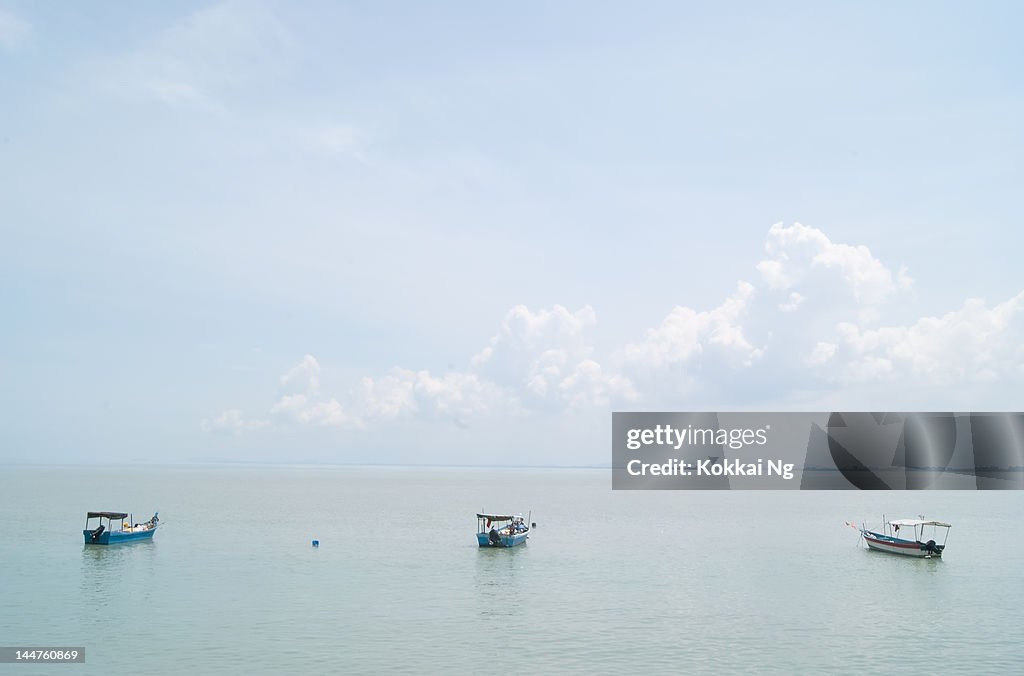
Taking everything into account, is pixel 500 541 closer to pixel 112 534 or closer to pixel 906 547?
pixel 112 534

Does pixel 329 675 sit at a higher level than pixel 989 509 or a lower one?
higher

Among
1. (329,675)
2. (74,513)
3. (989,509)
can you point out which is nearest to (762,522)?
(989,509)

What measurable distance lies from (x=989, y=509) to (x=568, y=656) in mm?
169078

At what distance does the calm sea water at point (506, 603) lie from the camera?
41.7 m

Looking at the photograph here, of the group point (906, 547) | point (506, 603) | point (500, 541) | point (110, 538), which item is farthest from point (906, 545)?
point (110, 538)

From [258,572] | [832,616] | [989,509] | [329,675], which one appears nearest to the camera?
[329,675]

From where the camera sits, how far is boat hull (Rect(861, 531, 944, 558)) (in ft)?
266

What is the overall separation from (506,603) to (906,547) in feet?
164

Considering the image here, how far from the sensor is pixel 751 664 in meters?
40.8

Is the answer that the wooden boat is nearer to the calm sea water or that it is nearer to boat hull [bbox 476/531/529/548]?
the calm sea water

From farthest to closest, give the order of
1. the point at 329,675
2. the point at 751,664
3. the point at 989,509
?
1. the point at 989,509
2. the point at 751,664
3. the point at 329,675

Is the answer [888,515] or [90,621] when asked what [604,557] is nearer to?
[90,621]

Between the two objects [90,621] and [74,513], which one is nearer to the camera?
[90,621]

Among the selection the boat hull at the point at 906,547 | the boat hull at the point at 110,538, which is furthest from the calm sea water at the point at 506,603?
the boat hull at the point at 110,538
